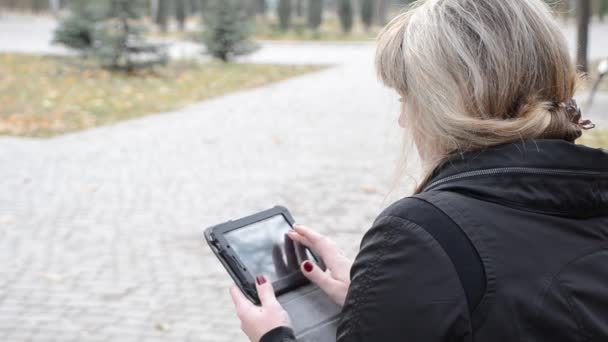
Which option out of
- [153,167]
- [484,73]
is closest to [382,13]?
[153,167]

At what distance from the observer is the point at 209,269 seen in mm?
4961

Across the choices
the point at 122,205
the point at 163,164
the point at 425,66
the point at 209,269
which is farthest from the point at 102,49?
the point at 425,66

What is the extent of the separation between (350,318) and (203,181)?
6138 mm

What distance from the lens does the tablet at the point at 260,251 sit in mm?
1665

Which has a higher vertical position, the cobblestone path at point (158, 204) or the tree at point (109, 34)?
the tree at point (109, 34)

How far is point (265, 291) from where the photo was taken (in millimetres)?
1582

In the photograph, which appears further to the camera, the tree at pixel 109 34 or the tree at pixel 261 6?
the tree at pixel 261 6

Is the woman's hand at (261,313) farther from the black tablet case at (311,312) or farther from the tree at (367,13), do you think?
the tree at (367,13)

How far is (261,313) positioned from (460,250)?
20.2 inches

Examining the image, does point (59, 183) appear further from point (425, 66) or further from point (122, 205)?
point (425, 66)

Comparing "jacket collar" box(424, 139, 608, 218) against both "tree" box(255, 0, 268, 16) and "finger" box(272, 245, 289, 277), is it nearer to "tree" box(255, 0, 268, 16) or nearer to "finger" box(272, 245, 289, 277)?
"finger" box(272, 245, 289, 277)

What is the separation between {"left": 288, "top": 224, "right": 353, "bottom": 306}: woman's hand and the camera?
5.46 ft

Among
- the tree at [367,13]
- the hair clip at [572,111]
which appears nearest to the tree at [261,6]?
the tree at [367,13]

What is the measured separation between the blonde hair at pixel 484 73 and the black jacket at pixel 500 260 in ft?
0.19
